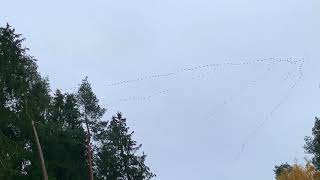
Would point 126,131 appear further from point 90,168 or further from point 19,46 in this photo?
point 19,46

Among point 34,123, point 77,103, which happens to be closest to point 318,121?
point 77,103

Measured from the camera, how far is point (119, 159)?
64.8 metres

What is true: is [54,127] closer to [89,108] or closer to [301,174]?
[89,108]

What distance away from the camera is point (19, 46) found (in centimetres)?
4456

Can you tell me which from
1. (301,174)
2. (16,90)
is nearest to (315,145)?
(301,174)

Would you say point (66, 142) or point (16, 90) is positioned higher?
point (66, 142)

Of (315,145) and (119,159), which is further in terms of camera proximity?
(315,145)

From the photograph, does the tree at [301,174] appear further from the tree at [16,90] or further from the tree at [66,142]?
the tree at [16,90]

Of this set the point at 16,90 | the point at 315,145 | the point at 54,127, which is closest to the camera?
the point at 16,90

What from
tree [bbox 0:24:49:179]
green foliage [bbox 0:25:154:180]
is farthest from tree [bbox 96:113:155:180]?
tree [bbox 0:24:49:179]

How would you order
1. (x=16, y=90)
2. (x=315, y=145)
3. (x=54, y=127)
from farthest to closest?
(x=315, y=145)
(x=54, y=127)
(x=16, y=90)

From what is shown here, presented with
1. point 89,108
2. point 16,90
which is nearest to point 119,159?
point 89,108

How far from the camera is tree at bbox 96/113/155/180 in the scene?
64.2 m

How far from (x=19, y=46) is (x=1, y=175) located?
46.9 ft
